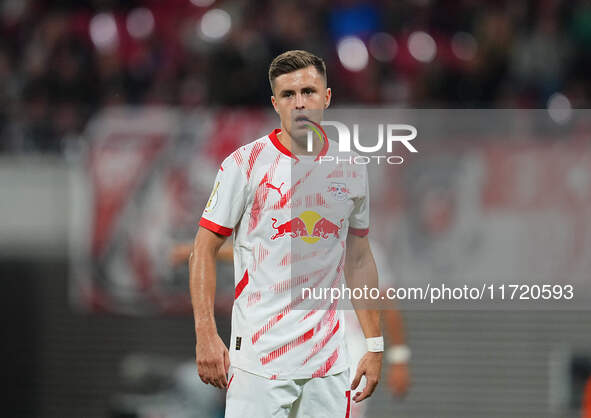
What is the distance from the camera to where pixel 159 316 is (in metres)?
7.21

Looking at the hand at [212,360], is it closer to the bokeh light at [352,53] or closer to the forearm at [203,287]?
the forearm at [203,287]

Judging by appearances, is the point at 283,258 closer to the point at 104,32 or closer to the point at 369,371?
the point at 369,371

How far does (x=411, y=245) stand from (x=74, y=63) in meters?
3.28

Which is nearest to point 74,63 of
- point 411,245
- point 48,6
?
point 48,6

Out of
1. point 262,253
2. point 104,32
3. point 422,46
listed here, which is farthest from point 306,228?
point 104,32

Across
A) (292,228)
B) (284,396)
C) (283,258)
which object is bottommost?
(284,396)

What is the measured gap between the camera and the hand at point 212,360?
318cm

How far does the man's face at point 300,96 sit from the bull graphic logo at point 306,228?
0.32m

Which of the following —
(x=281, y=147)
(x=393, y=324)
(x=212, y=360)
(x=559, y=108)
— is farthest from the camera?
(x=559, y=108)

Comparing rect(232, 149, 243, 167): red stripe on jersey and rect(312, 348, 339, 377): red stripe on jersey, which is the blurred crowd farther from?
rect(312, 348, 339, 377): red stripe on jersey

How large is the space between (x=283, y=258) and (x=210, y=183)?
353 centimetres

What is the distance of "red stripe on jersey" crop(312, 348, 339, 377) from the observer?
338cm

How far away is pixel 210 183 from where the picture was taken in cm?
682

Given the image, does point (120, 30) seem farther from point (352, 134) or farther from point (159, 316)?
point (352, 134)
